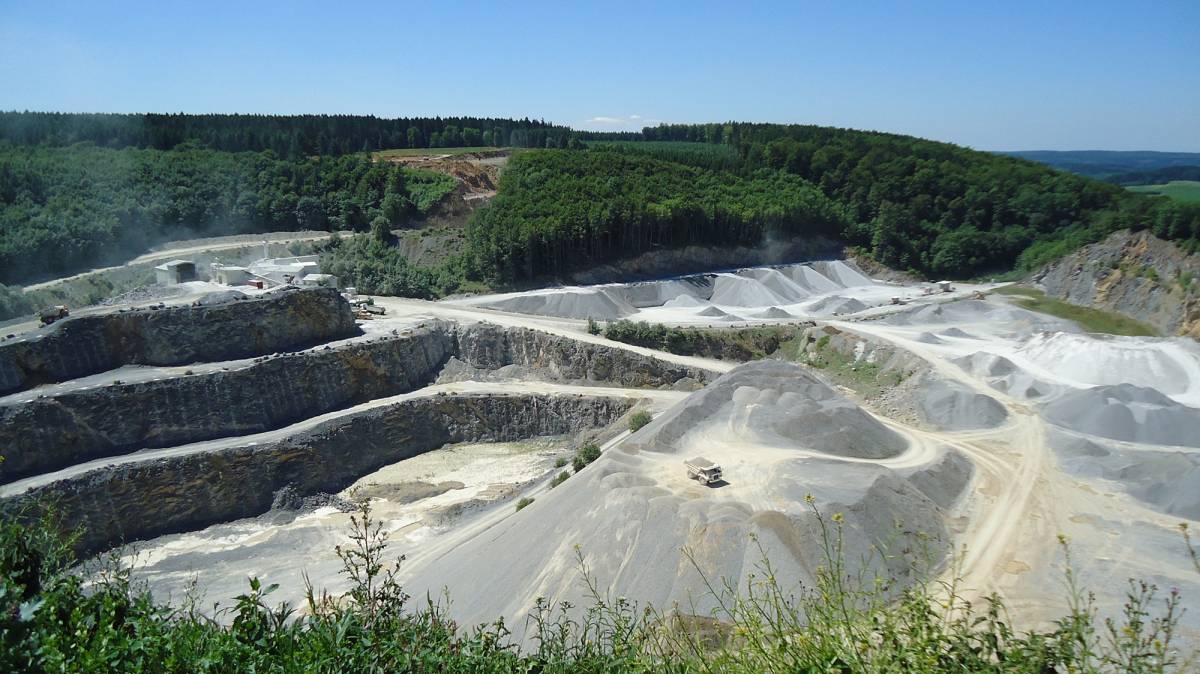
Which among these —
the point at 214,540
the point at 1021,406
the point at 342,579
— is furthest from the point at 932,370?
the point at 214,540

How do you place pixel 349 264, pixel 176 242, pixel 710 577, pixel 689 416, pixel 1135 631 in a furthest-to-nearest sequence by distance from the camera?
pixel 176 242 → pixel 349 264 → pixel 689 416 → pixel 710 577 → pixel 1135 631

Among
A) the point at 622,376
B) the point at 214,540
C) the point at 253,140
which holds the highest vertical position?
the point at 253,140

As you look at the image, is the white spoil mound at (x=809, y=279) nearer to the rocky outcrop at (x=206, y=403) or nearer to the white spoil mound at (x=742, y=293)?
the white spoil mound at (x=742, y=293)

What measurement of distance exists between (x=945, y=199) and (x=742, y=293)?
32966mm

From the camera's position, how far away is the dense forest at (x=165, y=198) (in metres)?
68.2

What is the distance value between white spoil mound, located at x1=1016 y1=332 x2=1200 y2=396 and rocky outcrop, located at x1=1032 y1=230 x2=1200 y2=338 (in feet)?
29.7

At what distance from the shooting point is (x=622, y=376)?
52719 millimetres

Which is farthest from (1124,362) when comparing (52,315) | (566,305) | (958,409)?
(52,315)

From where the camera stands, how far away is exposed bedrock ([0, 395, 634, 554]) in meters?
37.5

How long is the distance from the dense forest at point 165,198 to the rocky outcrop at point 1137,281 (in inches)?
2544

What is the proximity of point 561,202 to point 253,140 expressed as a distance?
169 feet

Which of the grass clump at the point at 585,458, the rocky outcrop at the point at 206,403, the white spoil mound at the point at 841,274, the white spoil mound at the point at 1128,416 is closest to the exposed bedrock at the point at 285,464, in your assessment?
the rocky outcrop at the point at 206,403

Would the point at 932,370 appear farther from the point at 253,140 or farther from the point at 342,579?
the point at 253,140

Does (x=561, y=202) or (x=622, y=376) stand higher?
(x=561, y=202)
